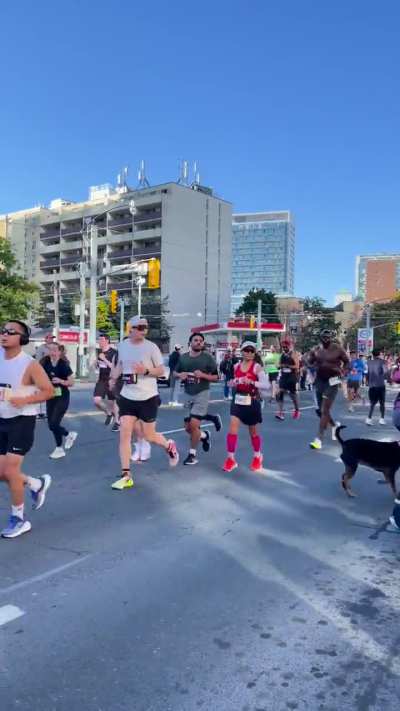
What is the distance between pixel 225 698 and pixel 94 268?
3011 centimetres

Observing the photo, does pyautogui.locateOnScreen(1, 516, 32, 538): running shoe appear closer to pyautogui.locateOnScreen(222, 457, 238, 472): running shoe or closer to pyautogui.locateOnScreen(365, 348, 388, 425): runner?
pyautogui.locateOnScreen(222, 457, 238, 472): running shoe

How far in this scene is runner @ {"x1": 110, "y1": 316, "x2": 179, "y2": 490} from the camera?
22.9 ft

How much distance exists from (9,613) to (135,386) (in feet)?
11.9

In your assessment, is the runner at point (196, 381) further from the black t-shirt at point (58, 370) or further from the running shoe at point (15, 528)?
the running shoe at point (15, 528)

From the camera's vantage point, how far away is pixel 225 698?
2.81 meters

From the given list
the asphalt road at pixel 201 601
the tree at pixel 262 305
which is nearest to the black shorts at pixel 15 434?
the asphalt road at pixel 201 601

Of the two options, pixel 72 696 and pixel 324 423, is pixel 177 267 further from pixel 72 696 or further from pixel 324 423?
pixel 72 696

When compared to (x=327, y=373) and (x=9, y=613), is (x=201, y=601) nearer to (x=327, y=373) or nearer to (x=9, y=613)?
(x=9, y=613)

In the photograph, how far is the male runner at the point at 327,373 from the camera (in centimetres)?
1001

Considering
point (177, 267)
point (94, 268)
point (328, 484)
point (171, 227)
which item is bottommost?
point (328, 484)

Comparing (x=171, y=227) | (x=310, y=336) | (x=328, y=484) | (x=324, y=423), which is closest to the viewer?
(x=328, y=484)

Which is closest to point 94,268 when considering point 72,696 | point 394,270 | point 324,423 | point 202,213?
point 324,423

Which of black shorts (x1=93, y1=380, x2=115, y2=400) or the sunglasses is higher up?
the sunglasses

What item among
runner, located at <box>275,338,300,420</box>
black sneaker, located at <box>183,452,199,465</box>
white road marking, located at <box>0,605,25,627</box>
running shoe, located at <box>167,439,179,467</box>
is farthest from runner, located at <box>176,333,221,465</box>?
runner, located at <box>275,338,300,420</box>
